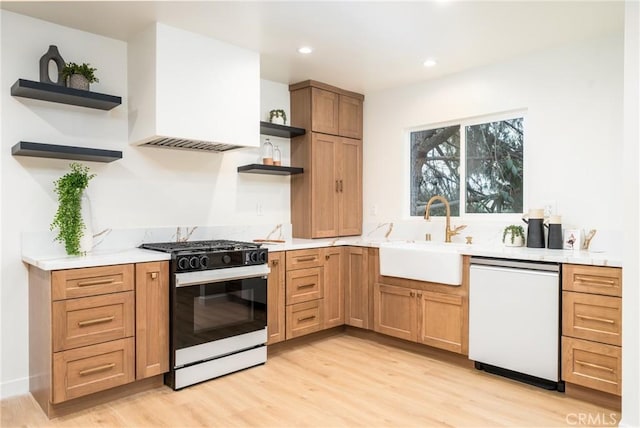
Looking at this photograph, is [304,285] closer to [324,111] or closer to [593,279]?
[324,111]

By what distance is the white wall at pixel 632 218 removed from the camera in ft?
7.43

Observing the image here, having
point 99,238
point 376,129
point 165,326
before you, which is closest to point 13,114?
point 99,238

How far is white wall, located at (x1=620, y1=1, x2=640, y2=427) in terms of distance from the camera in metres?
2.27

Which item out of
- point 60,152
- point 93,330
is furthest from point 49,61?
point 93,330

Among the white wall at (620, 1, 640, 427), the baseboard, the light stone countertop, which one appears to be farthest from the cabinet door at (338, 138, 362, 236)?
the baseboard

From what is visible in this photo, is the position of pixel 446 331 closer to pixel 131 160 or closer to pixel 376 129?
pixel 376 129

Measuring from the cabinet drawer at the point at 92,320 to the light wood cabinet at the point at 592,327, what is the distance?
2.76m

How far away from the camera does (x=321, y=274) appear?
13.0 feet

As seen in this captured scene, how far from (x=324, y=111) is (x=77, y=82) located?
2.23 meters

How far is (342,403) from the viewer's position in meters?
2.73

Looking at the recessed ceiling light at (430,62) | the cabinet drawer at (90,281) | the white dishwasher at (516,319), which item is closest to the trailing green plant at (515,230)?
the white dishwasher at (516,319)

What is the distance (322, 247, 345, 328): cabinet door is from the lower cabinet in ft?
1.17

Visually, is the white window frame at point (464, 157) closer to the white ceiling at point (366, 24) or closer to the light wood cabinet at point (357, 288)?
the white ceiling at point (366, 24)

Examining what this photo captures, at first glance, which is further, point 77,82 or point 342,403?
point 77,82
